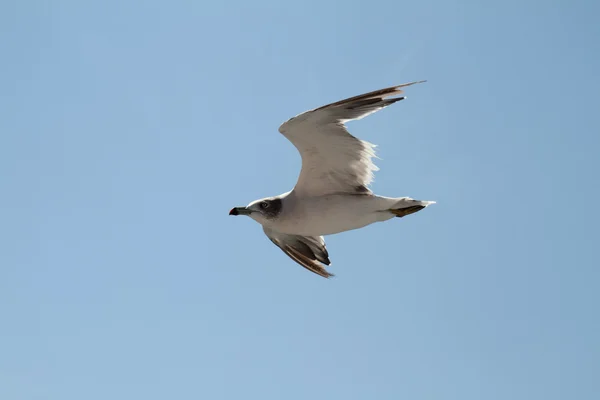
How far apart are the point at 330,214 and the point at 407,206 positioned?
5.27 feet

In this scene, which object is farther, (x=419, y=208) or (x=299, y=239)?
(x=299, y=239)

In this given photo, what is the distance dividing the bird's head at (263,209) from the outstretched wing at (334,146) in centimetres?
59

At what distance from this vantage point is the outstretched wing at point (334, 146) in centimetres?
1569

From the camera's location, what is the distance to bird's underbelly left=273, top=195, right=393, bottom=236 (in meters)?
17.0

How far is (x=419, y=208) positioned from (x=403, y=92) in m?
2.91

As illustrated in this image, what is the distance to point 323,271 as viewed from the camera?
19703 millimetres

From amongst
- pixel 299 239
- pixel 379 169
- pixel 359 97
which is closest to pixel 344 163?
pixel 379 169

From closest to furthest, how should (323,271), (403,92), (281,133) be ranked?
(403,92) < (281,133) < (323,271)

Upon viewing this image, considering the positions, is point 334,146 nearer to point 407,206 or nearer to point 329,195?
point 329,195

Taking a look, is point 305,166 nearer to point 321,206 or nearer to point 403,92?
point 321,206

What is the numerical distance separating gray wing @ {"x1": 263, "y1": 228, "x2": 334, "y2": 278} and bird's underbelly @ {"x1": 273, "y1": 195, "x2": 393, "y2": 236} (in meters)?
2.63

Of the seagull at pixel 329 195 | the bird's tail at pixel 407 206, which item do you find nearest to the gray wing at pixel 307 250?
the seagull at pixel 329 195

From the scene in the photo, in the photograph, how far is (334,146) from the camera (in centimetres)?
1659

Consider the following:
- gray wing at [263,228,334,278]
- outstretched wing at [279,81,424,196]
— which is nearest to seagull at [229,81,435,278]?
Answer: outstretched wing at [279,81,424,196]
